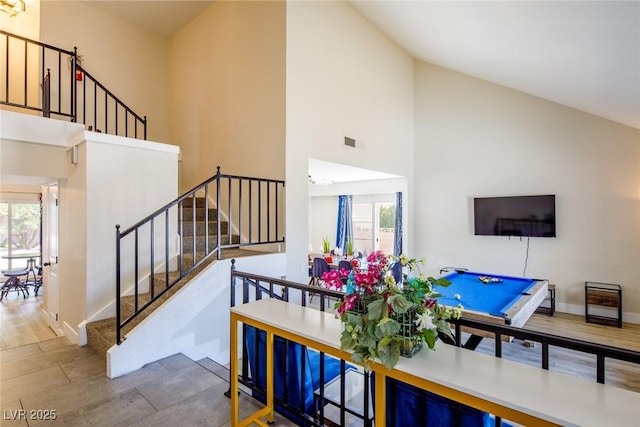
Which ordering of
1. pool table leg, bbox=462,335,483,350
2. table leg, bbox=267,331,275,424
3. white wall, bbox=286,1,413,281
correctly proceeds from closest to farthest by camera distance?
table leg, bbox=267,331,275,424 → pool table leg, bbox=462,335,483,350 → white wall, bbox=286,1,413,281

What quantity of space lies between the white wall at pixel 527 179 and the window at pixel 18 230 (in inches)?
399

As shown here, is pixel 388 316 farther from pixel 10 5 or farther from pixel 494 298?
pixel 10 5

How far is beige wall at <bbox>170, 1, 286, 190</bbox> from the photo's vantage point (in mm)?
4410

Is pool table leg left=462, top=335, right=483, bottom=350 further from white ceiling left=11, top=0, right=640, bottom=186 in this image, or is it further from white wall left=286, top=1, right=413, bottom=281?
white ceiling left=11, top=0, right=640, bottom=186

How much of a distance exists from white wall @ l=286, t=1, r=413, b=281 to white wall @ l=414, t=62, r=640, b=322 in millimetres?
717

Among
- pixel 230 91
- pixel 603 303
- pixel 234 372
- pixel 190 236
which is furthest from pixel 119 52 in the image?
pixel 603 303

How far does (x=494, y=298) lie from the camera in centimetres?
373

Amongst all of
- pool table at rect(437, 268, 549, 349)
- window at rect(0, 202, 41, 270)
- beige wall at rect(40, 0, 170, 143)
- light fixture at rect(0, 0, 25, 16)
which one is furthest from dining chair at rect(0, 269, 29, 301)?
pool table at rect(437, 268, 549, 349)

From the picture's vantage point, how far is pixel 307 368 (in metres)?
2.07

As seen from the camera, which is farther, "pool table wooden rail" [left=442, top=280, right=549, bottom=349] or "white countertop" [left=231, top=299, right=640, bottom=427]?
"pool table wooden rail" [left=442, top=280, right=549, bottom=349]

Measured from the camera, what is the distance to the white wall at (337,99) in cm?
440

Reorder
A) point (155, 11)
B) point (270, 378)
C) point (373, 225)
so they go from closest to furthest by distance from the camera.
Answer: point (270, 378) → point (155, 11) → point (373, 225)

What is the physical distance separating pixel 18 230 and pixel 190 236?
24.5 feet

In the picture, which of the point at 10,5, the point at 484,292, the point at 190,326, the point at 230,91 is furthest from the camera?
the point at 230,91
